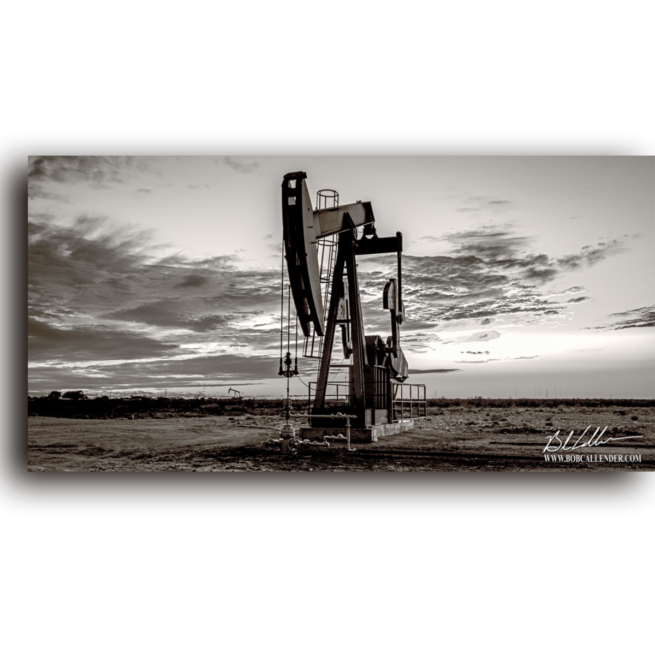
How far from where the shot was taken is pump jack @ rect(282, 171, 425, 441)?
7.94 m

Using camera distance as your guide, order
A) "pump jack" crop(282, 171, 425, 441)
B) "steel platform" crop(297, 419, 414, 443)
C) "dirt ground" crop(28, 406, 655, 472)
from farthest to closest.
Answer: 1. "steel platform" crop(297, 419, 414, 443)
2. "pump jack" crop(282, 171, 425, 441)
3. "dirt ground" crop(28, 406, 655, 472)

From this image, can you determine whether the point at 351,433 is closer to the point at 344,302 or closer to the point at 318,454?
the point at 318,454

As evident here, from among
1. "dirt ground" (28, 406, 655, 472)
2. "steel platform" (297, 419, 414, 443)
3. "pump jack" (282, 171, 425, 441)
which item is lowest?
"dirt ground" (28, 406, 655, 472)

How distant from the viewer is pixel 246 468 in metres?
6.84

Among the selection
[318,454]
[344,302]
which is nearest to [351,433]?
[318,454]

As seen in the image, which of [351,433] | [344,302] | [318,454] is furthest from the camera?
[344,302]

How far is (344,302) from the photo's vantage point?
32.8 feet

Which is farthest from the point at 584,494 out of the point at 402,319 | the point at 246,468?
the point at 402,319

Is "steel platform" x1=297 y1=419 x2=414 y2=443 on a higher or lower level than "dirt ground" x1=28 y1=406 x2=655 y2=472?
higher

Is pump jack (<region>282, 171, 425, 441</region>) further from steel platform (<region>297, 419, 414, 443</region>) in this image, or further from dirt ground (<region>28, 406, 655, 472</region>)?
dirt ground (<region>28, 406, 655, 472</region>)

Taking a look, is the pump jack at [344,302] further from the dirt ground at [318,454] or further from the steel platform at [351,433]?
the dirt ground at [318,454]

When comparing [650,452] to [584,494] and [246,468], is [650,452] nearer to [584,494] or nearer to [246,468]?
[584,494]

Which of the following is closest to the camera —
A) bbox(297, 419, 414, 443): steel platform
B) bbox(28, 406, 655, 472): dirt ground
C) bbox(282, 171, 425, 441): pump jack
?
bbox(28, 406, 655, 472): dirt ground

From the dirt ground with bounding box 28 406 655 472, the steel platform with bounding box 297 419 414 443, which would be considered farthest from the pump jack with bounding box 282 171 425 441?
the dirt ground with bounding box 28 406 655 472
